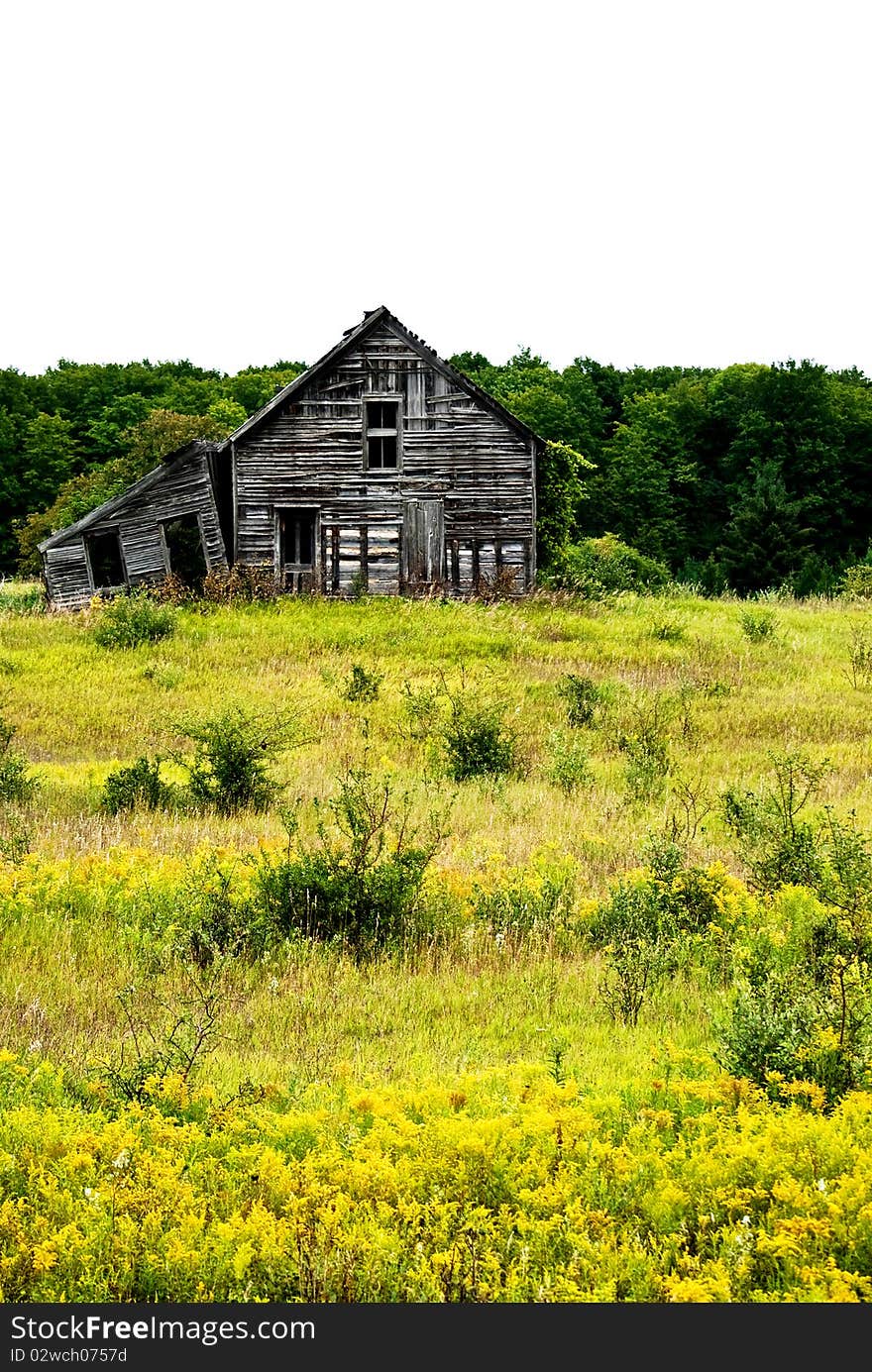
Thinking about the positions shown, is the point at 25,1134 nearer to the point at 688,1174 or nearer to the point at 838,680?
the point at 688,1174

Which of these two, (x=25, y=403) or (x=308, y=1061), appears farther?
(x=25, y=403)

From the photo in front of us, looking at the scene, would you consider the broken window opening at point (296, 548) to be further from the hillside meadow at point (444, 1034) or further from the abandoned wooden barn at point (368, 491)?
the hillside meadow at point (444, 1034)

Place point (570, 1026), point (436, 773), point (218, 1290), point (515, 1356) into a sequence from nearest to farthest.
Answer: point (515, 1356)
point (218, 1290)
point (570, 1026)
point (436, 773)

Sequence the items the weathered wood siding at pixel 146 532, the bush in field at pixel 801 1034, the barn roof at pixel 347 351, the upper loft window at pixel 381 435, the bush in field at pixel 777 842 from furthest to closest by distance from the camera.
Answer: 1. the weathered wood siding at pixel 146 532
2. the upper loft window at pixel 381 435
3. the barn roof at pixel 347 351
4. the bush in field at pixel 777 842
5. the bush in field at pixel 801 1034

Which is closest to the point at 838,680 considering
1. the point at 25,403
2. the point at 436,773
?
the point at 436,773

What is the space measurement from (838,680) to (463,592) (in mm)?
12732

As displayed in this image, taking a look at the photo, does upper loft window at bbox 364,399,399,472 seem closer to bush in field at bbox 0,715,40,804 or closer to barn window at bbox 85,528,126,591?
barn window at bbox 85,528,126,591

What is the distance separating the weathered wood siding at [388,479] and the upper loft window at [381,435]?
0.65 ft

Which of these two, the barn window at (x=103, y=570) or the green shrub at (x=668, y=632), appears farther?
the barn window at (x=103, y=570)

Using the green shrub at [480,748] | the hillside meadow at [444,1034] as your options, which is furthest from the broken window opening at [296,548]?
the green shrub at [480,748]

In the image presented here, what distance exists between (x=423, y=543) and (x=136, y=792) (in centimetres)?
1966

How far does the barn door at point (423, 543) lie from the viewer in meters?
30.7

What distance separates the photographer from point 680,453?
69.1m

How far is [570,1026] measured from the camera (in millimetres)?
6137
